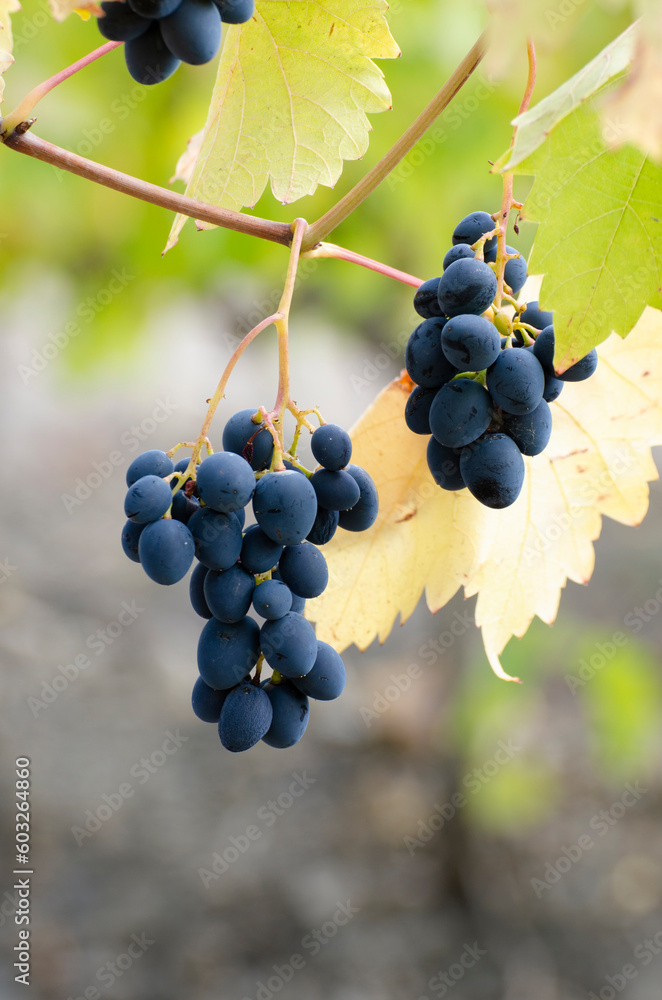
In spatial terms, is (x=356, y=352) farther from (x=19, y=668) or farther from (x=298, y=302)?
(x=19, y=668)

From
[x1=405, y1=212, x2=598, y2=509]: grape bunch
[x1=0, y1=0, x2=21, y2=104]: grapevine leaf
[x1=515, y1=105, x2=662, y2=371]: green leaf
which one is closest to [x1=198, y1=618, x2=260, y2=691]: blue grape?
[x1=405, y1=212, x2=598, y2=509]: grape bunch

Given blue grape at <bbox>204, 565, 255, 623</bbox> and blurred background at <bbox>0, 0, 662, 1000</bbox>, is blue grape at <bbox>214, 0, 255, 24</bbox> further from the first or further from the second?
blurred background at <bbox>0, 0, 662, 1000</bbox>

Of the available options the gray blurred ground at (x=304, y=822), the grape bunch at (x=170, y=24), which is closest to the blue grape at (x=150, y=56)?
the grape bunch at (x=170, y=24)

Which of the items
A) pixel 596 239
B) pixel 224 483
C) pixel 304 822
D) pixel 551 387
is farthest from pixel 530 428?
pixel 304 822

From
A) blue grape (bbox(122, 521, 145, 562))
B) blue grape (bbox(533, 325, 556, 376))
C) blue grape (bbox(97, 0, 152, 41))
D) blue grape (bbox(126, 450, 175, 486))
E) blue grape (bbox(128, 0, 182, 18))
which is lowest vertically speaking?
blue grape (bbox(122, 521, 145, 562))

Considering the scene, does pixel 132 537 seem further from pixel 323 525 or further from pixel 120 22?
pixel 120 22

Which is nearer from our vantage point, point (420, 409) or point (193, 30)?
point (193, 30)
